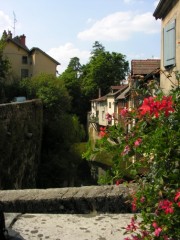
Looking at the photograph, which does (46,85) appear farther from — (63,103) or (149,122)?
(149,122)

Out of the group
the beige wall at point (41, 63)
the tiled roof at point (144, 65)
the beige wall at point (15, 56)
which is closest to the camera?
the tiled roof at point (144, 65)

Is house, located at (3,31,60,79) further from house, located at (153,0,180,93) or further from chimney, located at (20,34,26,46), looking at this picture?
house, located at (153,0,180,93)

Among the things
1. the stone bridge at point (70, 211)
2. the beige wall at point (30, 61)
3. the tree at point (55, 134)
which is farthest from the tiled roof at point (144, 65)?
the beige wall at point (30, 61)

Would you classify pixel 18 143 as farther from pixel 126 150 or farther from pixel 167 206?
pixel 167 206

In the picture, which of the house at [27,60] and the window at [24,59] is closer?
the house at [27,60]

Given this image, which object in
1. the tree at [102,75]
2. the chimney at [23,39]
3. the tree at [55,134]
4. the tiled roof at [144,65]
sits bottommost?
the tree at [55,134]

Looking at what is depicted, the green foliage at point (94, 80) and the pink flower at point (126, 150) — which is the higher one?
the green foliage at point (94, 80)

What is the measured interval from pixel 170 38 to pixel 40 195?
7.20 metres

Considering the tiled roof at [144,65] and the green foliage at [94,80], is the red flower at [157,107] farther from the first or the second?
the green foliage at [94,80]

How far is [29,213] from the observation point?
146 inches

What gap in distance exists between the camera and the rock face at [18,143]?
47.5 ft

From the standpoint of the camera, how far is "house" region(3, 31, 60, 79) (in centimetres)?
4719

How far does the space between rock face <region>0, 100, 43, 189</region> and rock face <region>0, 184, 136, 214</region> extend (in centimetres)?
1010

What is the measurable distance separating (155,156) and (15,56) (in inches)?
1859
